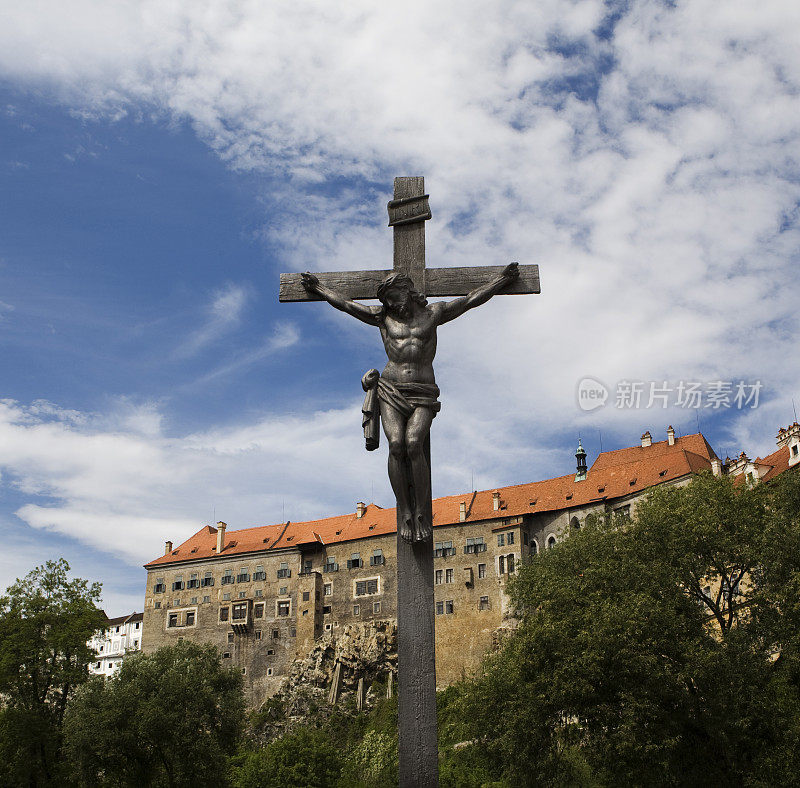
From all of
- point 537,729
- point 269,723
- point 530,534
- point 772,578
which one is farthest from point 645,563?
point 269,723

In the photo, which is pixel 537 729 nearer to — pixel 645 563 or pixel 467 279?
pixel 645 563

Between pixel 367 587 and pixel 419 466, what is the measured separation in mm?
79080

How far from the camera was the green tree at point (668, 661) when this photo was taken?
26625 mm

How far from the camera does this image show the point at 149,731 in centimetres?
3919

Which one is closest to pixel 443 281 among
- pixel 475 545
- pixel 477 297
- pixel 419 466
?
pixel 477 297

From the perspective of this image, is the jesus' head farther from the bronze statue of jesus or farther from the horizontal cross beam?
the horizontal cross beam

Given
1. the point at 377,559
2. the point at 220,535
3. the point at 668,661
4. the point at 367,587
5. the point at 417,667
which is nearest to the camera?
the point at 417,667

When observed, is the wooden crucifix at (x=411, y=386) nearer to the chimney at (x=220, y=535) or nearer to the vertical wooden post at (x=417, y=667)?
the vertical wooden post at (x=417, y=667)

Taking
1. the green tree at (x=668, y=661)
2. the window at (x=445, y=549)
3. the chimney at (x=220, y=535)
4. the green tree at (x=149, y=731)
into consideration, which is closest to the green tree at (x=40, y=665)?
the green tree at (x=149, y=731)

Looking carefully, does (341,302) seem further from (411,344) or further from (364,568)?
(364,568)

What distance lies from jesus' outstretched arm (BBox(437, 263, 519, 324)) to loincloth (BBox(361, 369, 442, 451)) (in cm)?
65

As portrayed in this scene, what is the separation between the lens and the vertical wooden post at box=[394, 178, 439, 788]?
225 inches

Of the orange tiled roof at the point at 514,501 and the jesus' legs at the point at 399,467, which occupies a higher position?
the orange tiled roof at the point at 514,501

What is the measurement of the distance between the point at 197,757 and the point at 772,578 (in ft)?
85.6
